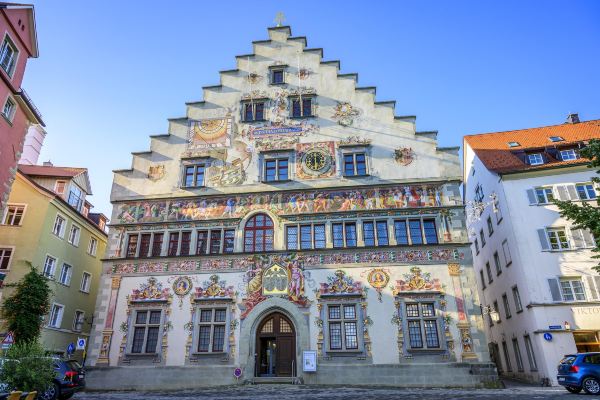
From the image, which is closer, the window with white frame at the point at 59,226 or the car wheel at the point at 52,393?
the car wheel at the point at 52,393

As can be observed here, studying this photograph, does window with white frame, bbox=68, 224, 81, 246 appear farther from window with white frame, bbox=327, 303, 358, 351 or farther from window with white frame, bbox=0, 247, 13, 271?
window with white frame, bbox=327, 303, 358, 351

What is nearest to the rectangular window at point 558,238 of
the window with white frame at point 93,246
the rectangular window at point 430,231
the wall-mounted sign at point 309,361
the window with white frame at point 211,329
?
the rectangular window at point 430,231

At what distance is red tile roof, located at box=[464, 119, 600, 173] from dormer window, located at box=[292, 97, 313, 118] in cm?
1100

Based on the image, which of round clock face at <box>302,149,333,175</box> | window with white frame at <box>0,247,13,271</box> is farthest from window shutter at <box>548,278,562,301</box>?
window with white frame at <box>0,247,13,271</box>

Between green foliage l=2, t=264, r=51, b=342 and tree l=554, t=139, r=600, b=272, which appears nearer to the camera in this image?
tree l=554, t=139, r=600, b=272

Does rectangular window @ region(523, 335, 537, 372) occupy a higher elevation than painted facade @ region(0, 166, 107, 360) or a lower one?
lower

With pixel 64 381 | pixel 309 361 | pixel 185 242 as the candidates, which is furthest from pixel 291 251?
pixel 64 381

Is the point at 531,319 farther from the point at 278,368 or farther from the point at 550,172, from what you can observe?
the point at 278,368

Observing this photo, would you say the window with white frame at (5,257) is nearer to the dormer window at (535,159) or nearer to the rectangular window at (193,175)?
the rectangular window at (193,175)

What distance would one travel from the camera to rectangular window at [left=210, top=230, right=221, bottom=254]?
22.3m

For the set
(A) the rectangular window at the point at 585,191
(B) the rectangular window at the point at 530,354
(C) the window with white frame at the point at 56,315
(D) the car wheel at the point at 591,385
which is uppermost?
(A) the rectangular window at the point at 585,191

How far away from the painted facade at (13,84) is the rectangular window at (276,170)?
464 inches

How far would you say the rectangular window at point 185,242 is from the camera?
73.7 feet

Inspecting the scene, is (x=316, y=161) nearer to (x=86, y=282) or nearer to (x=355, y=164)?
(x=355, y=164)
